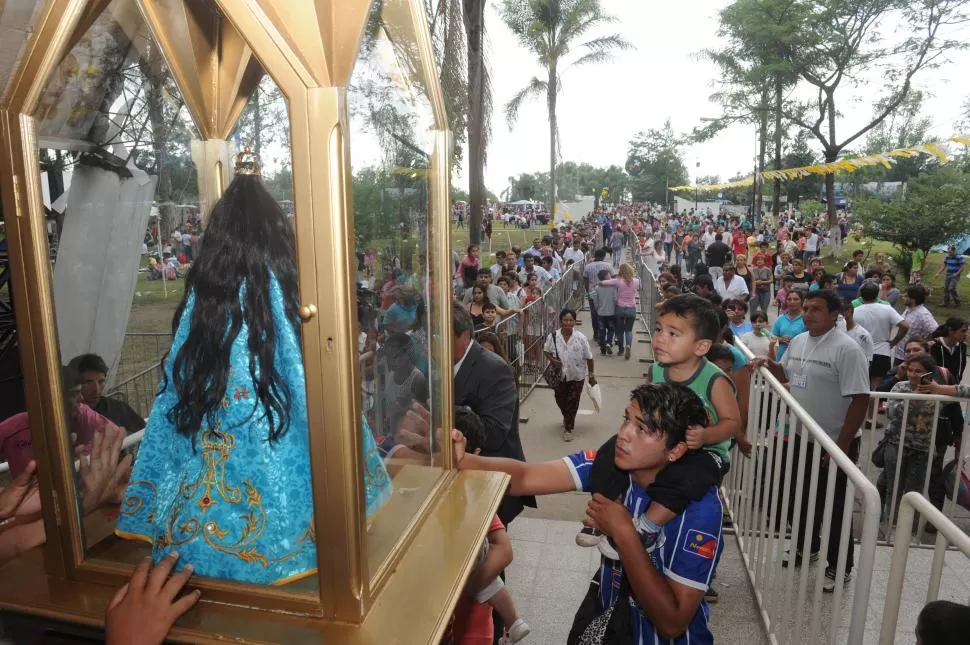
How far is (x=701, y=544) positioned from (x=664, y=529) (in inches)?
4.6

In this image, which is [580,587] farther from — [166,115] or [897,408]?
[166,115]

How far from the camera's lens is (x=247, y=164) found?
3.40 feet

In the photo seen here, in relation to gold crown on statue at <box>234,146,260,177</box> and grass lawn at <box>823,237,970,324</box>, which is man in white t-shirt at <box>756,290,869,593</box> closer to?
gold crown on statue at <box>234,146,260,177</box>

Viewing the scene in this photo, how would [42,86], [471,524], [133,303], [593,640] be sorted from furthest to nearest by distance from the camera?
[593,640], [471,524], [133,303], [42,86]

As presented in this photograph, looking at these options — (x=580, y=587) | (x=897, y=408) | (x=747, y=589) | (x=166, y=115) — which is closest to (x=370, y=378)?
(x=166, y=115)

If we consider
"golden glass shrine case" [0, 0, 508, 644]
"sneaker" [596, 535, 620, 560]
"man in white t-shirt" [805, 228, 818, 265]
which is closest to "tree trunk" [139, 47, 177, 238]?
"golden glass shrine case" [0, 0, 508, 644]

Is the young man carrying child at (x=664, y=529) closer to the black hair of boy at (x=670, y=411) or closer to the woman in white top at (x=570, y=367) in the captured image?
the black hair of boy at (x=670, y=411)

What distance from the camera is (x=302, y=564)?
1035mm

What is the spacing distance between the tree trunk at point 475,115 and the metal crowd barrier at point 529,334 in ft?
14.3

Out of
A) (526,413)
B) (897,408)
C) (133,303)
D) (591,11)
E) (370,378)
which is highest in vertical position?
(591,11)

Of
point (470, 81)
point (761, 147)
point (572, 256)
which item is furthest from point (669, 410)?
point (761, 147)

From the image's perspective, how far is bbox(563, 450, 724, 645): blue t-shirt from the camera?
1904 mm

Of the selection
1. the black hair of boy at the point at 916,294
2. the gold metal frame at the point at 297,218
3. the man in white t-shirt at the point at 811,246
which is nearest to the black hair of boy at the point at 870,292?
the black hair of boy at the point at 916,294

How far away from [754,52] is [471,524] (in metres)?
30.4
